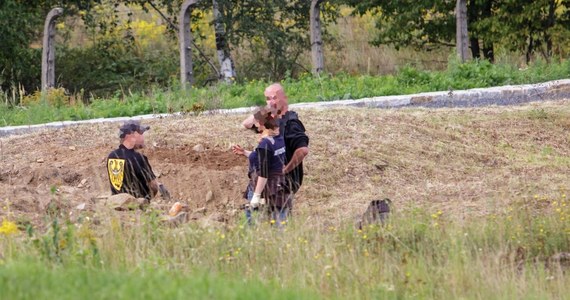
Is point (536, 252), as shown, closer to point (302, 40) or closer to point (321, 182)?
point (321, 182)

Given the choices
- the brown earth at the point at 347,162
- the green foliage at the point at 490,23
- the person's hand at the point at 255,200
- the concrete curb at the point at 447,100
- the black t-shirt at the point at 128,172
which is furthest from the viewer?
the green foliage at the point at 490,23

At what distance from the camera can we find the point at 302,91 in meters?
17.3

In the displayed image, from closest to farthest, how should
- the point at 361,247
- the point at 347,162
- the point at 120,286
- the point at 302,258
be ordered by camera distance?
1. the point at 120,286
2. the point at 302,258
3. the point at 361,247
4. the point at 347,162

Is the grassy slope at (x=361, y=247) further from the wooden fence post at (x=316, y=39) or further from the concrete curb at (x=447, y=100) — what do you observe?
the wooden fence post at (x=316, y=39)

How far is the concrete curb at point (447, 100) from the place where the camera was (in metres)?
15.0

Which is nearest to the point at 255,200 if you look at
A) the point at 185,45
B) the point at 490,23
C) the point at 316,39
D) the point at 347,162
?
the point at 347,162

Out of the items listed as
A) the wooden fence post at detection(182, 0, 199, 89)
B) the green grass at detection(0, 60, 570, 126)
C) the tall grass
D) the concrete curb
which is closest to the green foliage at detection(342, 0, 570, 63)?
the green grass at detection(0, 60, 570, 126)

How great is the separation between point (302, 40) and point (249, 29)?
4.86 ft

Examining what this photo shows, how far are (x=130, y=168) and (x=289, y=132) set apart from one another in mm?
1445

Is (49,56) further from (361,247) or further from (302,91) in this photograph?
(361,247)

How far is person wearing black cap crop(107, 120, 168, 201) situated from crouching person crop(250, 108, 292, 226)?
3.93 feet

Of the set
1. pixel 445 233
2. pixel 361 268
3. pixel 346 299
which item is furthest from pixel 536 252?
pixel 346 299

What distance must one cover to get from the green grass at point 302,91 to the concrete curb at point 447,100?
1.88 feet

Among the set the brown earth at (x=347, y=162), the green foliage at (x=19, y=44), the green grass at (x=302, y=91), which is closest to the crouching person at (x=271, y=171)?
the brown earth at (x=347, y=162)
